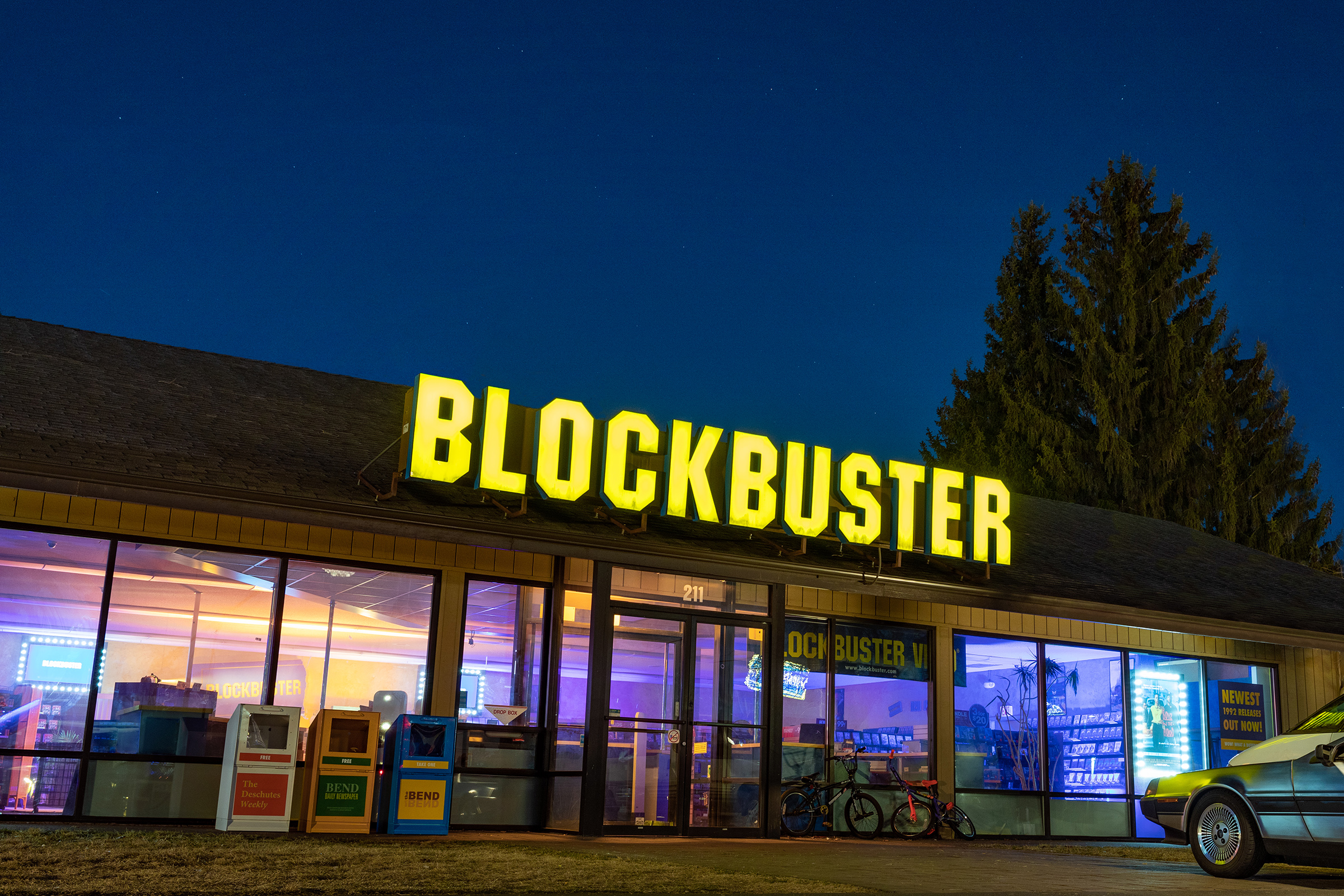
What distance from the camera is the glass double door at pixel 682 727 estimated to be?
1264 centimetres

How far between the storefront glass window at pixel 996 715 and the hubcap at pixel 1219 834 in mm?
5799

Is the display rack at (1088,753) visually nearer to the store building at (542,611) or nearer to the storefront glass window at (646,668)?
the store building at (542,611)

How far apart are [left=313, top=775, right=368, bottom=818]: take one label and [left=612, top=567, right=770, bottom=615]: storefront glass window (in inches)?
128

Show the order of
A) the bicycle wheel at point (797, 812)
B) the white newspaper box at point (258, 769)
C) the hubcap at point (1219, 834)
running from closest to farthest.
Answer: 1. the hubcap at point (1219, 834)
2. the white newspaper box at point (258, 769)
3. the bicycle wheel at point (797, 812)

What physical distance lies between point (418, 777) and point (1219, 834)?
6.96m

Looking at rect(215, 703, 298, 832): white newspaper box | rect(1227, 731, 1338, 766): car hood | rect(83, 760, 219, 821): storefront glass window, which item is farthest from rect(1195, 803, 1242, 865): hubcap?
rect(83, 760, 219, 821): storefront glass window

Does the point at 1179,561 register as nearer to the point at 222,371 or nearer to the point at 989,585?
the point at 989,585

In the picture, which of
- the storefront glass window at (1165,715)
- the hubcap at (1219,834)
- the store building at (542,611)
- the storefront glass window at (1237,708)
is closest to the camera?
the hubcap at (1219,834)

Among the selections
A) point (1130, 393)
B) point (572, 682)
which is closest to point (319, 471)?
point (572, 682)

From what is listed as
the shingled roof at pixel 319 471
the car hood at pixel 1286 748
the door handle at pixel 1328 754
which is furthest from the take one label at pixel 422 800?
the door handle at pixel 1328 754

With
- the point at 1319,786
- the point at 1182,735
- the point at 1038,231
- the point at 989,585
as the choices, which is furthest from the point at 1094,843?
the point at 1038,231

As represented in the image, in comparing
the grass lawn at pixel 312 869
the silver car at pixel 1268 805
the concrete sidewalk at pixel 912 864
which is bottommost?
the concrete sidewalk at pixel 912 864

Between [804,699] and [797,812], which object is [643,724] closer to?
[797,812]

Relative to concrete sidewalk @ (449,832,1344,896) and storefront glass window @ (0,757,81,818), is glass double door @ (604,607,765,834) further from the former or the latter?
storefront glass window @ (0,757,81,818)
